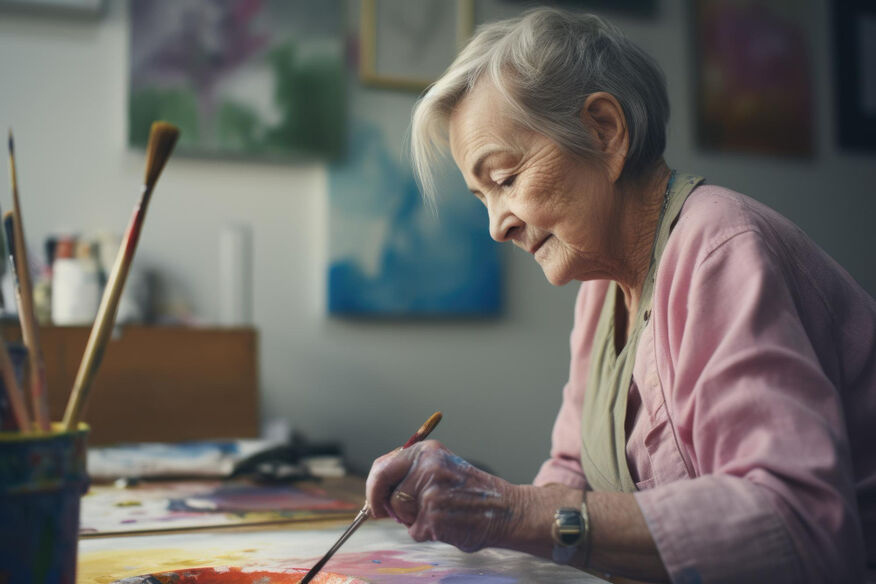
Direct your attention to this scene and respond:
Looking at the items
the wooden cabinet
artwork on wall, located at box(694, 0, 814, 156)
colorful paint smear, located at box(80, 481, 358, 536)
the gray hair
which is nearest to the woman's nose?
the gray hair

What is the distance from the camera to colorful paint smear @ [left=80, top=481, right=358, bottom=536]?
3.96ft

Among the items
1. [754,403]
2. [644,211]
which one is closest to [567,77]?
[644,211]

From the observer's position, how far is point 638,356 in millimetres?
1009

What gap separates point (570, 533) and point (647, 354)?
0.99 ft

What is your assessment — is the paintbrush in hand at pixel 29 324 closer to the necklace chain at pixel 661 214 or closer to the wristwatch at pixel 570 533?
the wristwatch at pixel 570 533

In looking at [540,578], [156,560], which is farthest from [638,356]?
[156,560]

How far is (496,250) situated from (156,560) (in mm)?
2094

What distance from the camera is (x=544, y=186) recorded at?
1079 mm

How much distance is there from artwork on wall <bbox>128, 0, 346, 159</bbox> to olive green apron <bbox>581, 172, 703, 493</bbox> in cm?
173

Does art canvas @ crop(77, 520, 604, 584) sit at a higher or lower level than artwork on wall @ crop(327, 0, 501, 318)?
lower

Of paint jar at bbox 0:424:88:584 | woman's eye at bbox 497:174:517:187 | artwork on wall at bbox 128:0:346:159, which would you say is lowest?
paint jar at bbox 0:424:88:584

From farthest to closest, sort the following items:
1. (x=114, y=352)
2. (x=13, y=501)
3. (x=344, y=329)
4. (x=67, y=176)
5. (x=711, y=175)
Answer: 1. (x=711, y=175)
2. (x=344, y=329)
3. (x=67, y=176)
4. (x=114, y=352)
5. (x=13, y=501)

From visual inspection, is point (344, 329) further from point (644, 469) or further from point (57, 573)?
point (57, 573)

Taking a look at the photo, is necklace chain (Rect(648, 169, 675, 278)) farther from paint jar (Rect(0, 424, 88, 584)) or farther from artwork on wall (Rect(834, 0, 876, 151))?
artwork on wall (Rect(834, 0, 876, 151))
